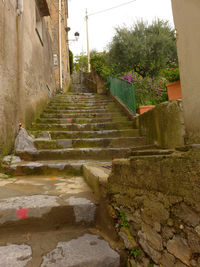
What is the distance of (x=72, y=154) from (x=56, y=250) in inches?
74.9

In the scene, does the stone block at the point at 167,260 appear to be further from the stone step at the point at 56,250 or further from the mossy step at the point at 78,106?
the mossy step at the point at 78,106

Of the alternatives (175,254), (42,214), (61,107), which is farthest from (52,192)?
(61,107)

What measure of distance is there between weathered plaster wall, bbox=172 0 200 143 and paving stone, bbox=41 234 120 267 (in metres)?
1.41

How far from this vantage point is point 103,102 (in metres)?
6.13

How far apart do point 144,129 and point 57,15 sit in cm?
1126

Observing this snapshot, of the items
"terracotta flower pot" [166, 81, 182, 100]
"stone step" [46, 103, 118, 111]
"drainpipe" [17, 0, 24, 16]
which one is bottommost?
"terracotta flower pot" [166, 81, 182, 100]

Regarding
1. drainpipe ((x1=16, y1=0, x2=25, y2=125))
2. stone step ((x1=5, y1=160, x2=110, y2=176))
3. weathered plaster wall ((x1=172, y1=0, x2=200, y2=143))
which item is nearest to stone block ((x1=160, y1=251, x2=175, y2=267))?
weathered plaster wall ((x1=172, y1=0, x2=200, y2=143))

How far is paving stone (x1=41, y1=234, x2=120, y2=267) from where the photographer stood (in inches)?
39.6

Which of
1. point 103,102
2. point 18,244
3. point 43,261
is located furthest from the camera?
point 103,102

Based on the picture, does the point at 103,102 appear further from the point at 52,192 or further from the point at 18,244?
the point at 18,244

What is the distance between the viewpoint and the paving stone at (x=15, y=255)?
3.23ft

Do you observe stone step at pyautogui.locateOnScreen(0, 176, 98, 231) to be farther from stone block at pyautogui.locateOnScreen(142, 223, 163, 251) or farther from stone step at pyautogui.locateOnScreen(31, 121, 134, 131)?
stone step at pyautogui.locateOnScreen(31, 121, 134, 131)

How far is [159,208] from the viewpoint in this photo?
3.21ft

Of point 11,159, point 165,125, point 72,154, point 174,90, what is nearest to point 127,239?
point 165,125
